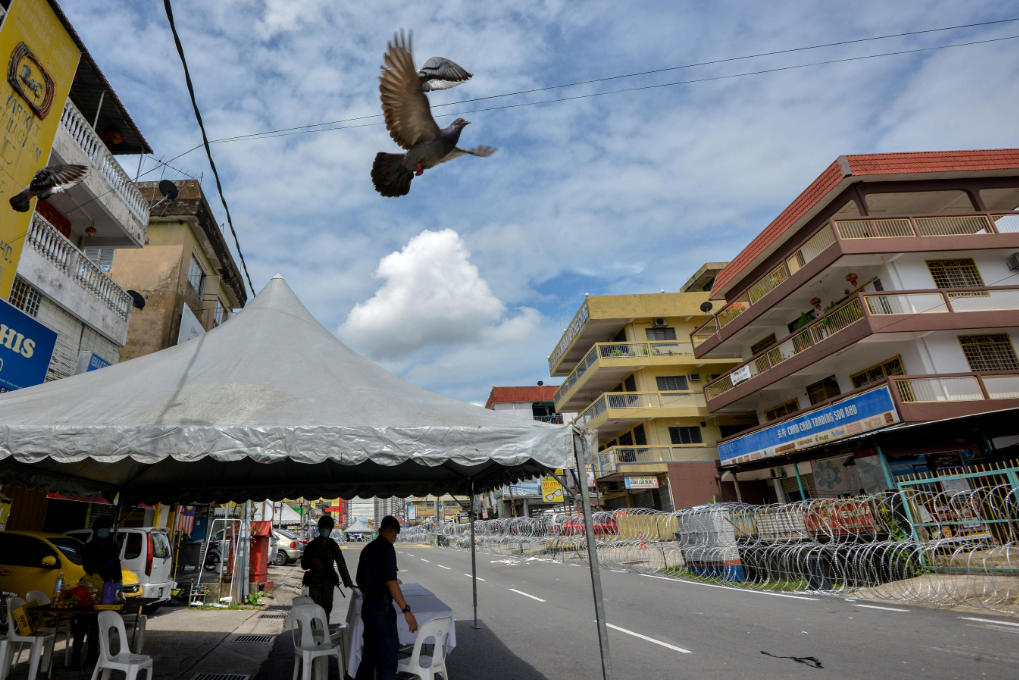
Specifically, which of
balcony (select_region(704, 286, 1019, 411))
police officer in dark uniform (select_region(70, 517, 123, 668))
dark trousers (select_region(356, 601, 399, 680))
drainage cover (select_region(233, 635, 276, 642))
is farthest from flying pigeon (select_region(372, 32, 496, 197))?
balcony (select_region(704, 286, 1019, 411))

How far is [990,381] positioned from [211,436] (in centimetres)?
1994

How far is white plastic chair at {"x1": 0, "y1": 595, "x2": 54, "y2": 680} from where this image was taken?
5192 mm

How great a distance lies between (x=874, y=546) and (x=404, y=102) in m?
11.9

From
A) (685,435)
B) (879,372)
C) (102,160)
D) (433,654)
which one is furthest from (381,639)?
(685,435)

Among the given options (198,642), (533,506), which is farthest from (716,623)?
(533,506)

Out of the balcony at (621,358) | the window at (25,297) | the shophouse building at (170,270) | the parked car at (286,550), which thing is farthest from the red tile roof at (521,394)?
the window at (25,297)

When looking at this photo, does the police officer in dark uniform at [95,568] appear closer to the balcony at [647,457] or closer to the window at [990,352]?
the window at [990,352]

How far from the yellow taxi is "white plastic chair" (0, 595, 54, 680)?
377 cm

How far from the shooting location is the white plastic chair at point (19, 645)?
5.19 m

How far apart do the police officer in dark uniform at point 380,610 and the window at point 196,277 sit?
20.1 m

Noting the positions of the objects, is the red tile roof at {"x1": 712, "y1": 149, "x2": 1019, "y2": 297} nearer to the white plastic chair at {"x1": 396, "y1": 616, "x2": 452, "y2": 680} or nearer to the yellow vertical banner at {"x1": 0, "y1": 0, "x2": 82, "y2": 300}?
the white plastic chair at {"x1": 396, "y1": 616, "x2": 452, "y2": 680}

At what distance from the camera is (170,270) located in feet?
65.5

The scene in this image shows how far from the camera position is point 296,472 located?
8.25m

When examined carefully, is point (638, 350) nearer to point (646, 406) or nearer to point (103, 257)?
point (646, 406)
